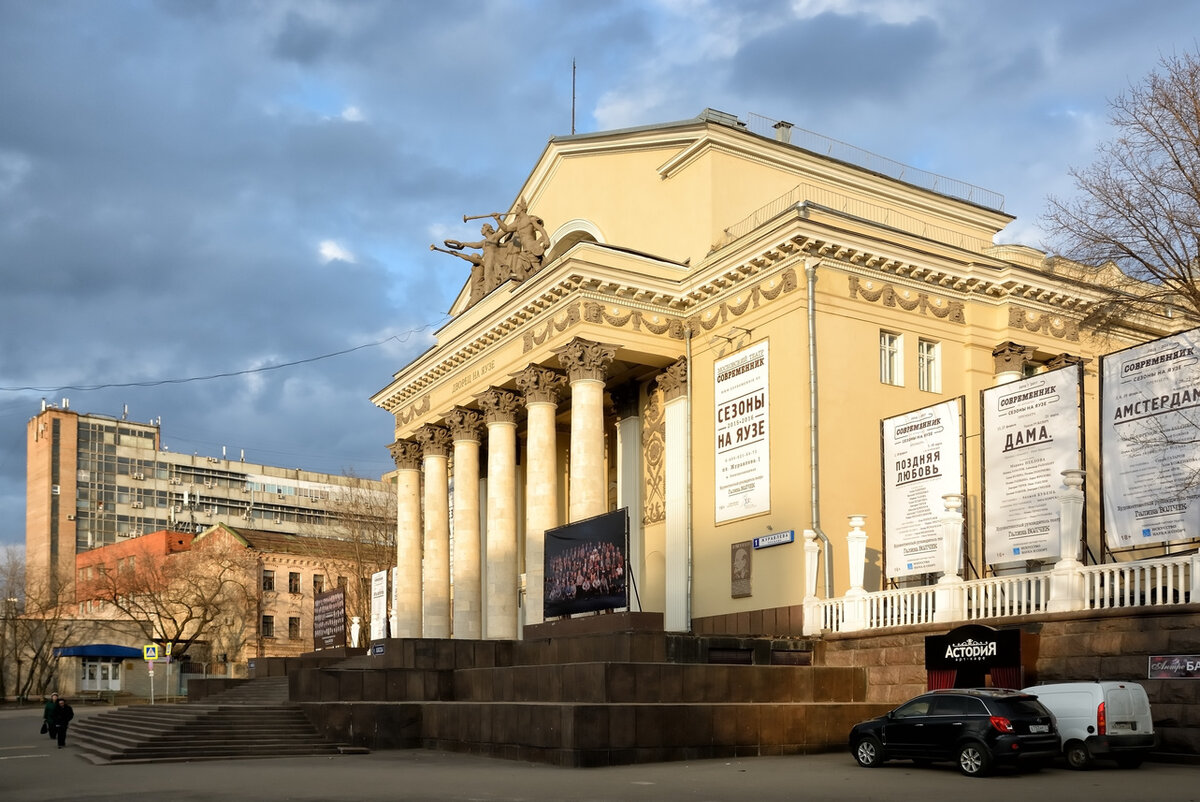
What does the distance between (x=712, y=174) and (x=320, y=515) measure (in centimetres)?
9110

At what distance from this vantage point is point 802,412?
30016 millimetres

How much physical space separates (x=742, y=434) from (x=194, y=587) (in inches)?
1963

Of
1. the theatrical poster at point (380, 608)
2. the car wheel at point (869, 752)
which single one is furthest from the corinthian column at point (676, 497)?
the theatrical poster at point (380, 608)

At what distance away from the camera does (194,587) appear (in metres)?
72.9

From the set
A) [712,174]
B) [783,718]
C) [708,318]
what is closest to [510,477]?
[708,318]

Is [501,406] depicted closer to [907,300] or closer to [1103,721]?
[907,300]

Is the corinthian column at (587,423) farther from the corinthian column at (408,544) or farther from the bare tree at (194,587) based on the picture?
the bare tree at (194,587)

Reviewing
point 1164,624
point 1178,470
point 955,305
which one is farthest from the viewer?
point 955,305

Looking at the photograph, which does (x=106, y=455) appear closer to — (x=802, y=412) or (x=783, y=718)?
(x=802, y=412)

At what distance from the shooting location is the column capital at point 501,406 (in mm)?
38594

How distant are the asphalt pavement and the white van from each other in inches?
11.3

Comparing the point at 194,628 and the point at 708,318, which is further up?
the point at 708,318

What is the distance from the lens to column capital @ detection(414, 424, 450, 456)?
146ft

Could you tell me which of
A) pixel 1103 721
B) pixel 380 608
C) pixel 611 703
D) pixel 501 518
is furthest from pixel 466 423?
pixel 1103 721
